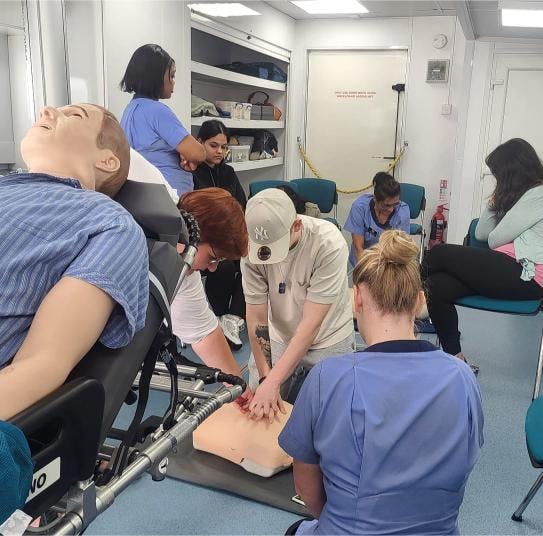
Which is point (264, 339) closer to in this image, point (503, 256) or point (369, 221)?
point (503, 256)

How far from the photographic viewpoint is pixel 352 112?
20.6 ft

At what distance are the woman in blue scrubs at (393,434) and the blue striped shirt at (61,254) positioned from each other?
A: 455 millimetres

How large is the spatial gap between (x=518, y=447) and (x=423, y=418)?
1569mm

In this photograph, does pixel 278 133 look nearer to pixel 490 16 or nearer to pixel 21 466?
pixel 490 16

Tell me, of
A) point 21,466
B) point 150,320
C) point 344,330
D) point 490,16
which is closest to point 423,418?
point 150,320

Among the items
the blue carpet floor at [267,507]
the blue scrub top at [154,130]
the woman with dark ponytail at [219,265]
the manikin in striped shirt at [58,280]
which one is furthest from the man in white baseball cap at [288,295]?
the woman with dark ponytail at [219,265]

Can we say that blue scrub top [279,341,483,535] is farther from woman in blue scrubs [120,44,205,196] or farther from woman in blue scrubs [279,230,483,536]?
woman in blue scrubs [120,44,205,196]

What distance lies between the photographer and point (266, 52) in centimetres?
554

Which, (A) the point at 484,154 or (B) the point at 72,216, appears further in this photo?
(A) the point at 484,154

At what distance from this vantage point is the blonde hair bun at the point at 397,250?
4.13ft

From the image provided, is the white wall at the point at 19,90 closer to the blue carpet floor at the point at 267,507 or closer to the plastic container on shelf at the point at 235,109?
the blue carpet floor at the point at 267,507

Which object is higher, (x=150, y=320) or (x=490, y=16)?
(x=490, y=16)

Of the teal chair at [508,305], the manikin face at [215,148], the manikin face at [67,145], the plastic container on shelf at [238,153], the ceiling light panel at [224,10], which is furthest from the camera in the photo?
the plastic container on shelf at [238,153]

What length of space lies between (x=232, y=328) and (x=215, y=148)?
1.23m
